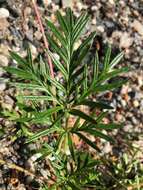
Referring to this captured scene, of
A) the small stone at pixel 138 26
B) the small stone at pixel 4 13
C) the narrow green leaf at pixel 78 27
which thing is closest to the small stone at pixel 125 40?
the small stone at pixel 138 26

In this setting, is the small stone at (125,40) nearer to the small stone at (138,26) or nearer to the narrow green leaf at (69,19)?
the small stone at (138,26)

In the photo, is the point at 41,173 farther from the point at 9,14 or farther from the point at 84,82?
→ the point at 9,14

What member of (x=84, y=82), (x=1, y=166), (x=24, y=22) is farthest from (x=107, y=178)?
(x=24, y=22)

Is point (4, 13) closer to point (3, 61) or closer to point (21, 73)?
point (3, 61)

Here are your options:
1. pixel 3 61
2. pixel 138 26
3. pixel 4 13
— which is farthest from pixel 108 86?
pixel 138 26

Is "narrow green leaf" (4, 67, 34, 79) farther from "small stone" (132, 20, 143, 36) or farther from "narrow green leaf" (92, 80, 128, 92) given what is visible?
"small stone" (132, 20, 143, 36)

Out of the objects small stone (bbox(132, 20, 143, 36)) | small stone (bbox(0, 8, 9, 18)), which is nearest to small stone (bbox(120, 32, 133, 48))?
small stone (bbox(132, 20, 143, 36))

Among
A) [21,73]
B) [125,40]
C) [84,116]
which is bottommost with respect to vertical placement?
[84,116]

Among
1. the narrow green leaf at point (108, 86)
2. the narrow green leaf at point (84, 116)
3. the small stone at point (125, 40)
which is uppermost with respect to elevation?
the small stone at point (125, 40)
